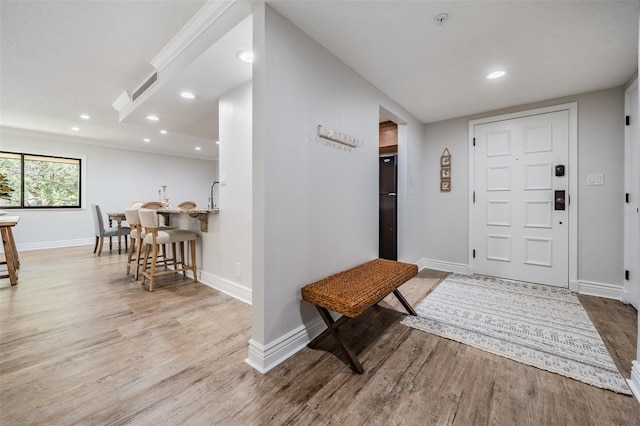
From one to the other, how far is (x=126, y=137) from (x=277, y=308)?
5.73 meters

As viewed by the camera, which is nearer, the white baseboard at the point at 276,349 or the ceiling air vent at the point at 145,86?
the white baseboard at the point at 276,349

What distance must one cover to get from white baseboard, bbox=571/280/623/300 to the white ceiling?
2.14m

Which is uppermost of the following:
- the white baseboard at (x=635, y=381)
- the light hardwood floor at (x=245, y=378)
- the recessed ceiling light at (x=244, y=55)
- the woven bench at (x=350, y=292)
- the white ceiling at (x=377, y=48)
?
the white ceiling at (x=377, y=48)

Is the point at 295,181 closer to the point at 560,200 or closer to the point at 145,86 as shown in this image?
the point at 145,86

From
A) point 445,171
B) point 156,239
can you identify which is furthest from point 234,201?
point 445,171

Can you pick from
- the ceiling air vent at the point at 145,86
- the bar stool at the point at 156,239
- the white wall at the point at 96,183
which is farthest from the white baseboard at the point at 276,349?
the white wall at the point at 96,183

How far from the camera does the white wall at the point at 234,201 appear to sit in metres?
2.55

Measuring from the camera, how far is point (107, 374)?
59.3 inches

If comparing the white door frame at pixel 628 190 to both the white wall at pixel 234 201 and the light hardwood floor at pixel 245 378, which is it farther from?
the white wall at pixel 234 201

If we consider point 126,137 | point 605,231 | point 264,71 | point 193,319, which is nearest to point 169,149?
point 126,137

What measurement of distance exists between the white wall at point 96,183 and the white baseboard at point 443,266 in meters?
6.69

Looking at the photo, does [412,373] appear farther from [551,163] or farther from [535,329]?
[551,163]

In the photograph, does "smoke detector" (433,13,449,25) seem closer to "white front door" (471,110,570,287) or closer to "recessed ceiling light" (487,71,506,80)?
"recessed ceiling light" (487,71,506,80)

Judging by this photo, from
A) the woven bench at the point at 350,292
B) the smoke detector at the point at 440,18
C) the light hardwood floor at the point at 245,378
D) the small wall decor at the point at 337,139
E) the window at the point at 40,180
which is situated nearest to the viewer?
the light hardwood floor at the point at 245,378
